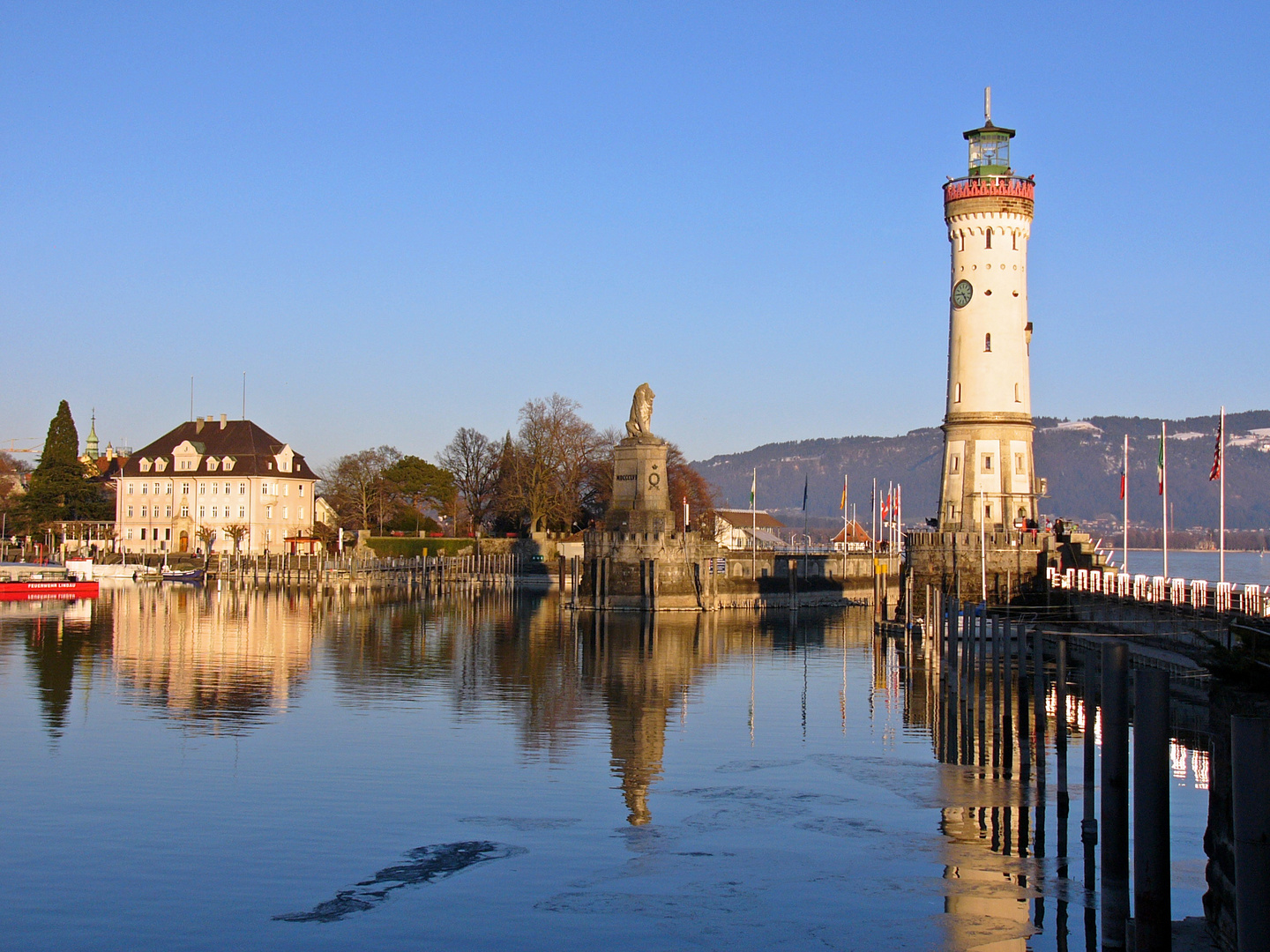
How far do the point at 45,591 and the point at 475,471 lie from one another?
143 ft

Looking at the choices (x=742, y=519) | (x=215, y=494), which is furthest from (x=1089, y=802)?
(x=742, y=519)

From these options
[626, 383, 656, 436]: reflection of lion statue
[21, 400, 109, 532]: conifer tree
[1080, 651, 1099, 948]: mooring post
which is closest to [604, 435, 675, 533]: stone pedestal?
[626, 383, 656, 436]: reflection of lion statue

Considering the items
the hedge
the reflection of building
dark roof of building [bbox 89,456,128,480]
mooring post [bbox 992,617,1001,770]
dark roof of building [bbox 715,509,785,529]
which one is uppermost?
dark roof of building [bbox 89,456,128,480]

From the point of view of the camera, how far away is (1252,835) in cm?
1128

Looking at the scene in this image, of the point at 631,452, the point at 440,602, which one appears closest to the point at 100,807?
the point at 631,452

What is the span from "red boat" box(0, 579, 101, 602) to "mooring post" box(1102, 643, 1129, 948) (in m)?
81.7

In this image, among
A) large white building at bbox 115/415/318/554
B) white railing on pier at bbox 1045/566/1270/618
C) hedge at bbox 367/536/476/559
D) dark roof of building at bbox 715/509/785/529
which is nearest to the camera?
white railing on pier at bbox 1045/566/1270/618

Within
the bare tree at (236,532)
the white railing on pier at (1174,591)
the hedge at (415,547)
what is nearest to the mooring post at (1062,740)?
the white railing on pier at (1174,591)

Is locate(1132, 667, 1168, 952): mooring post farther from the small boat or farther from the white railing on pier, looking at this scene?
the small boat

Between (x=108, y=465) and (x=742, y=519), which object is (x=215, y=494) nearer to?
(x=108, y=465)

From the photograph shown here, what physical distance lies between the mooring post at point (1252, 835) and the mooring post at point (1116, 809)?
155 inches

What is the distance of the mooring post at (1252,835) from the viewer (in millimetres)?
11219

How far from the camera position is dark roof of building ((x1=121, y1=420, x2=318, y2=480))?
116250 mm

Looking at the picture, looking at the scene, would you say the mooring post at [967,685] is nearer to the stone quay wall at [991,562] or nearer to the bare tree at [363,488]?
the stone quay wall at [991,562]
